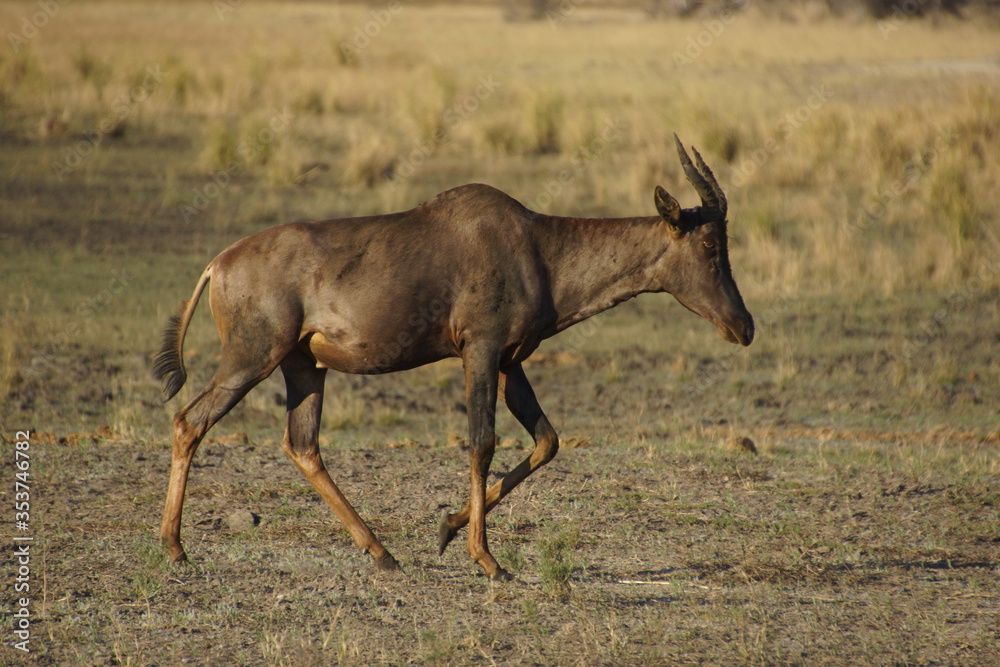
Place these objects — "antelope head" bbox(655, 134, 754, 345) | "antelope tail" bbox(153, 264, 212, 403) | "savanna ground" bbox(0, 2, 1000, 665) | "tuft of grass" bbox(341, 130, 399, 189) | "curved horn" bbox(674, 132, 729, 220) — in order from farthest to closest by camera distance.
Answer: "tuft of grass" bbox(341, 130, 399, 189)
"antelope tail" bbox(153, 264, 212, 403)
"antelope head" bbox(655, 134, 754, 345)
"curved horn" bbox(674, 132, 729, 220)
"savanna ground" bbox(0, 2, 1000, 665)

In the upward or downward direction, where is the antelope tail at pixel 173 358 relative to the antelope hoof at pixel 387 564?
upward

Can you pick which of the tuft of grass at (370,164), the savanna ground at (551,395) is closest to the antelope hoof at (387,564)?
the savanna ground at (551,395)

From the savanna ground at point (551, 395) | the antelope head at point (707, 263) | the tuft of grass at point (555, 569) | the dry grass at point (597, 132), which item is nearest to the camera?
the savanna ground at point (551, 395)

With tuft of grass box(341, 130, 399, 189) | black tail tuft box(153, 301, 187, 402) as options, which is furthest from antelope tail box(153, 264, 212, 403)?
tuft of grass box(341, 130, 399, 189)

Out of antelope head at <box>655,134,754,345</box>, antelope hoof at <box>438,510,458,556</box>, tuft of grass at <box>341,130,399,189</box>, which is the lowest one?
tuft of grass at <box>341,130,399,189</box>

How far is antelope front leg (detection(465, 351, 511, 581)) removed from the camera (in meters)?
6.19

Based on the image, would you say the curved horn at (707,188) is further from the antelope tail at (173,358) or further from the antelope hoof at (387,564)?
the antelope tail at (173,358)

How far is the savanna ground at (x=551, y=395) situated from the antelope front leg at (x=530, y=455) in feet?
0.97

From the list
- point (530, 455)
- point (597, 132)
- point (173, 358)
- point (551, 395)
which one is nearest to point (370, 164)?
point (597, 132)

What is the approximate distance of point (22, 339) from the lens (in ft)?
40.0

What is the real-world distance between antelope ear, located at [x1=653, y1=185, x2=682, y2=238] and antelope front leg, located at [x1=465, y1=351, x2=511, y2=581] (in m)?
1.12

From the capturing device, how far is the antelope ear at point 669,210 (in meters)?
6.15

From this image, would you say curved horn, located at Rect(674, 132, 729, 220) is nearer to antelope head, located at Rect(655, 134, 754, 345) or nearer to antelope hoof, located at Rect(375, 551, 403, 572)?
antelope head, located at Rect(655, 134, 754, 345)

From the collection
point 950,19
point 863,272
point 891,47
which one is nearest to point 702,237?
point 863,272
